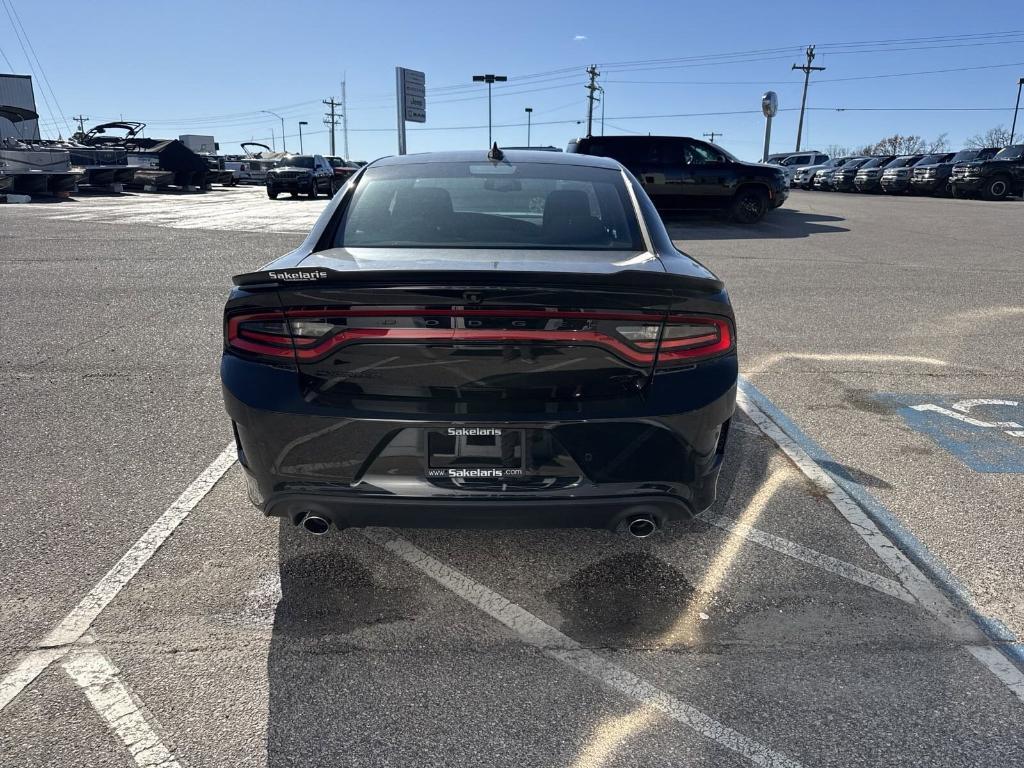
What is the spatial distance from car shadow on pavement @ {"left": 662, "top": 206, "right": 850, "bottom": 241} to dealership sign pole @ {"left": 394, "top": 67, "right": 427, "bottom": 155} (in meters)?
18.7

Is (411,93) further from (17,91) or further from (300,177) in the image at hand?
(17,91)

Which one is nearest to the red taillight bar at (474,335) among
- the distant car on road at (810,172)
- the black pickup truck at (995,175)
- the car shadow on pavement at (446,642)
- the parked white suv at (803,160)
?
the car shadow on pavement at (446,642)

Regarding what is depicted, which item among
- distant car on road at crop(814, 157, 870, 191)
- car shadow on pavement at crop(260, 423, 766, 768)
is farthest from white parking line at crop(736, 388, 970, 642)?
distant car on road at crop(814, 157, 870, 191)

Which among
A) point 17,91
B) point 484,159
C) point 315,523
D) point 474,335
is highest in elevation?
point 17,91

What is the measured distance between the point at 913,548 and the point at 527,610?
5.64ft

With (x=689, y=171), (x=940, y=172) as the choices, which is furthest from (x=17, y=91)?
(x=940, y=172)

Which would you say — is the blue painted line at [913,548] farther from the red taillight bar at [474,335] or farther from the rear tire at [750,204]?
the rear tire at [750,204]

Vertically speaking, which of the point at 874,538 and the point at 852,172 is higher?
the point at 852,172

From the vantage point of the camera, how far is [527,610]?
8.89 feet

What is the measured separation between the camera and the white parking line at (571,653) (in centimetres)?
209

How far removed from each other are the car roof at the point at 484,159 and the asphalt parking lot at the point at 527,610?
70.4 inches

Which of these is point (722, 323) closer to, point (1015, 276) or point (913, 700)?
point (913, 700)

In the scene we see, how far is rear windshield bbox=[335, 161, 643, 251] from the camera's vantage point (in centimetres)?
318

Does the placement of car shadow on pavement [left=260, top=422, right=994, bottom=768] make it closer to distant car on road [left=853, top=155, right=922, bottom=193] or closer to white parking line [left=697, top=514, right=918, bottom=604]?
white parking line [left=697, top=514, right=918, bottom=604]
